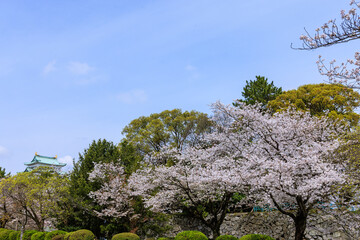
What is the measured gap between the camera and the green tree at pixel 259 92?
26656 mm

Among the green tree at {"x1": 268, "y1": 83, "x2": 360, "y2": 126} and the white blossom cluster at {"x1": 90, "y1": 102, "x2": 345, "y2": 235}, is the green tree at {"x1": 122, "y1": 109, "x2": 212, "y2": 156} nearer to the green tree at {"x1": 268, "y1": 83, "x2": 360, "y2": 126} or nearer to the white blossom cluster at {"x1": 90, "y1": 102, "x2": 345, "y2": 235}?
the green tree at {"x1": 268, "y1": 83, "x2": 360, "y2": 126}

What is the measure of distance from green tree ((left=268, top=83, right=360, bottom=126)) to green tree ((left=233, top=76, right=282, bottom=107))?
5395 millimetres

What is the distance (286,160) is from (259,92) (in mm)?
16997

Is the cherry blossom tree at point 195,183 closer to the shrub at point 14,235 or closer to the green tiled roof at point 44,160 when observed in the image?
the shrub at point 14,235

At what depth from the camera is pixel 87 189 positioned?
1641 centimetres

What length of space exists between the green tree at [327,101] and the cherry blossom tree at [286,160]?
22.6 ft

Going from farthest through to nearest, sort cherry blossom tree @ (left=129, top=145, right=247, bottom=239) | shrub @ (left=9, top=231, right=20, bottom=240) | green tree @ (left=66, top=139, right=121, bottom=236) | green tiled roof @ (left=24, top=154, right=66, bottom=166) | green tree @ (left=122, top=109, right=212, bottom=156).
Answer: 1. green tiled roof @ (left=24, top=154, right=66, bottom=166)
2. green tree @ (left=122, top=109, right=212, bottom=156)
3. shrub @ (left=9, top=231, right=20, bottom=240)
4. green tree @ (left=66, top=139, right=121, bottom=236)
5. cherry blossom tree @ (left=129, top=145, right=247, bottom=239)

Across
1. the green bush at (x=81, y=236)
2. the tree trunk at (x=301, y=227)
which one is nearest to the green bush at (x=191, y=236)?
the tree trunk at (x=301, y=227)

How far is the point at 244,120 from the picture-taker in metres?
12.4

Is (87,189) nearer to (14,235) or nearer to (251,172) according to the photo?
(14,235)

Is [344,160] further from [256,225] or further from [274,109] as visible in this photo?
[274,109]

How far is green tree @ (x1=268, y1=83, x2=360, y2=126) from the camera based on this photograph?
63.4 ft

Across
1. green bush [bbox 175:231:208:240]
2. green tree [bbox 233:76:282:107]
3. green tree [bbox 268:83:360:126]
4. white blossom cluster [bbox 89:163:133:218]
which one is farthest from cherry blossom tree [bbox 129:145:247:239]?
green tree [bbox 233:76:282:107]

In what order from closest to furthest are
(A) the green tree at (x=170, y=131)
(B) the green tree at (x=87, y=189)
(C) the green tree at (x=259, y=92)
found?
(B) the green tree at (x=87, y=189) < (C) the green tree at (x=259, y=92) < (A) the green tree at (x=170, y=131)
